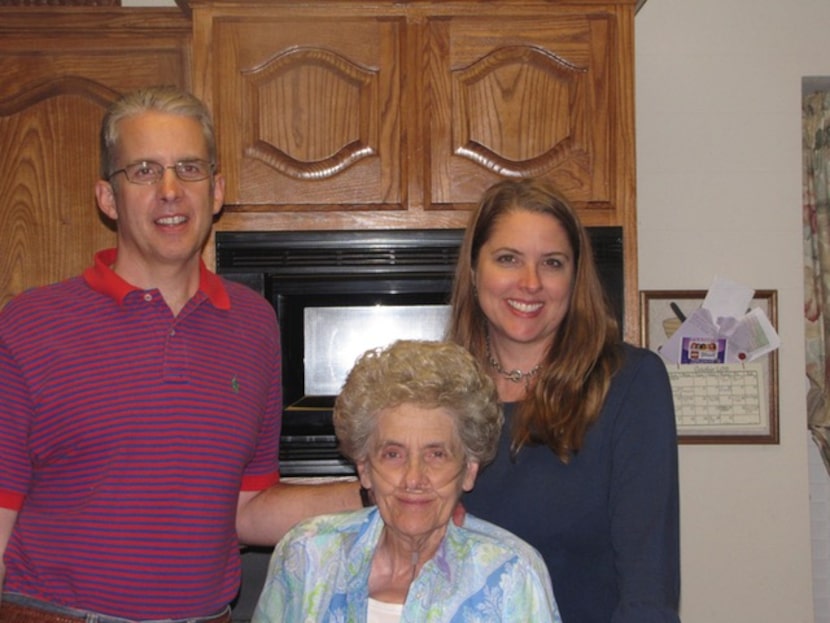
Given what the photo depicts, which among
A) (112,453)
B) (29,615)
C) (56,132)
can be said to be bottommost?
(29,615)

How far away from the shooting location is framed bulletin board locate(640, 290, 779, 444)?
324cm

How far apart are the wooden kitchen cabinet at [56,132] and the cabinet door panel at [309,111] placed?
0.85 feet

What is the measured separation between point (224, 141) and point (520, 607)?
159 cm

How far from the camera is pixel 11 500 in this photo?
5.41 feet

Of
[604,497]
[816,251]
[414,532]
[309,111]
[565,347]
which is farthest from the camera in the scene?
[816,251]

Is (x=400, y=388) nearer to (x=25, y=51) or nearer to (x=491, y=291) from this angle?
(x=491, y=291)

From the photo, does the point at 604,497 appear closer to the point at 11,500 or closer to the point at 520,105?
the point at 11,500

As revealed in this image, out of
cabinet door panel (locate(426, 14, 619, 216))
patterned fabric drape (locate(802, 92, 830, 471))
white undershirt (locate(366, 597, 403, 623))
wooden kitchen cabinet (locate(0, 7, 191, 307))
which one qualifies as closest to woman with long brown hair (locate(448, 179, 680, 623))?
white undershirt (locate(366, 597, 403, 623))

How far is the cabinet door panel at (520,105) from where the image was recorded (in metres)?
2.73

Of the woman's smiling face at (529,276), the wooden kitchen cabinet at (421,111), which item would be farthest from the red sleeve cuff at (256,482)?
the wooden kitchen cabinet at (421,111)

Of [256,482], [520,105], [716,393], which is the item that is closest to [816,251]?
[716,393]

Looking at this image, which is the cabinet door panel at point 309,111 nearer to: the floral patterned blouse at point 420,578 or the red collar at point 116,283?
the red collar at point 116,283

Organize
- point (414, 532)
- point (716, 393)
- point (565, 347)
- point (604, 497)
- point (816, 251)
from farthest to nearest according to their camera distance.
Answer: point (816, 251) < point (716, 393) < point (565, 347) < point (604, 497) < point (414, 532)

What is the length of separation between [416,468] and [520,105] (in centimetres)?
142
